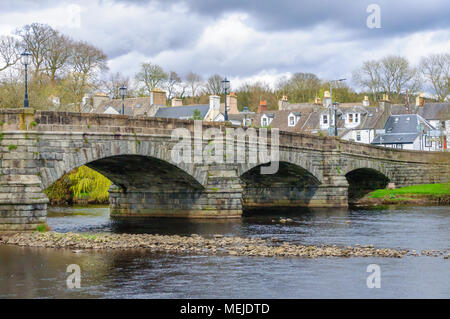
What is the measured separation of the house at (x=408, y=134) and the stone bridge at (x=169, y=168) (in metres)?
14.4

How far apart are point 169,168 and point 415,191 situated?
22.8m

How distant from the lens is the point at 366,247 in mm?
24375

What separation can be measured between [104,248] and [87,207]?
20.9 metres

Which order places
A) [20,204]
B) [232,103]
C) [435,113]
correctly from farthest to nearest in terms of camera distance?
[232,103] → [435,113] → [20,204]

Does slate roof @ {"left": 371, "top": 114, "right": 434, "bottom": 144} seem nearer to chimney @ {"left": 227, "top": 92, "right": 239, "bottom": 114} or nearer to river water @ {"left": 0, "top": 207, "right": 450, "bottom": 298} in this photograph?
chimney @ {"left": 227, "top": 92, "right": 239, "bottom": 114}

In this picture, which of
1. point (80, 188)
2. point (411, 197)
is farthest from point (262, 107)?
point (80, 188)

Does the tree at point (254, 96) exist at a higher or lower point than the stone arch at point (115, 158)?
higher

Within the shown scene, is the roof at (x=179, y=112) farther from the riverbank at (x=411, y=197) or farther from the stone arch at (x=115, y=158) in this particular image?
the stone arch at (x=115, y=158)

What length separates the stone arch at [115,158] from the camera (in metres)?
27.0

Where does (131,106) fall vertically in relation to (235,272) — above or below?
above

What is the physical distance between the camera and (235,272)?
63.5ft

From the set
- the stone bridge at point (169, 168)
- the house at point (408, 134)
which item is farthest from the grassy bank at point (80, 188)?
the house at point (408, 134)

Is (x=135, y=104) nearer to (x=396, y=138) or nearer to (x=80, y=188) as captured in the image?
(x=80, y=188)

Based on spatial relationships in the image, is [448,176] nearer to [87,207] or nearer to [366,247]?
[87,207]
